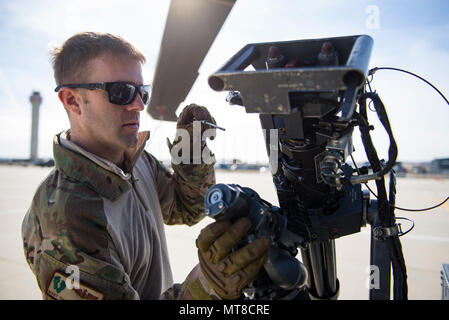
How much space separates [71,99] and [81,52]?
0.23m

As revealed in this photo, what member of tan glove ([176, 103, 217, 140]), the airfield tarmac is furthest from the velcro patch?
the airfield tarmac

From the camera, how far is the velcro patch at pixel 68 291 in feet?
3.18

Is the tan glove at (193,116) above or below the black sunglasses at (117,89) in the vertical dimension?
below

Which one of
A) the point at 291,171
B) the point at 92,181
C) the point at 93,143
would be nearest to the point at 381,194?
the point at 291,171

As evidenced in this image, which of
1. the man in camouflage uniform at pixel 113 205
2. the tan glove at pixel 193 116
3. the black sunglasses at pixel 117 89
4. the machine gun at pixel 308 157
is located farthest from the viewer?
the tan glove at pixel 193 116

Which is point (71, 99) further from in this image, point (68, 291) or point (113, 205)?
point (68, 291)

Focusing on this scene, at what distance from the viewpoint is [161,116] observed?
7949 millimetres

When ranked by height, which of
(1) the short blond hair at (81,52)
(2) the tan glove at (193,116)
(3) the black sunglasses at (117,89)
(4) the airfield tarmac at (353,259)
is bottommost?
(4) the airfield tarmac at (353,259)

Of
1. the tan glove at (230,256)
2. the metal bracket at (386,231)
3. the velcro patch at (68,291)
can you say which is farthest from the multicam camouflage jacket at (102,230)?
the metal bracket at (386,231)

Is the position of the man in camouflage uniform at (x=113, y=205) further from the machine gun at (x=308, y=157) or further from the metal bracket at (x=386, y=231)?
the metal bracket at (x=386, y=231)

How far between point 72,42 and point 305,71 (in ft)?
4.09

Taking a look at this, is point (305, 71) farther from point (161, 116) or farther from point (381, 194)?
point (161, 116)

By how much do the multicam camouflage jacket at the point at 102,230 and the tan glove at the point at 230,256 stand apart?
4.3 inches

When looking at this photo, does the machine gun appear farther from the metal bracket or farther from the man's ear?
the man's ear
